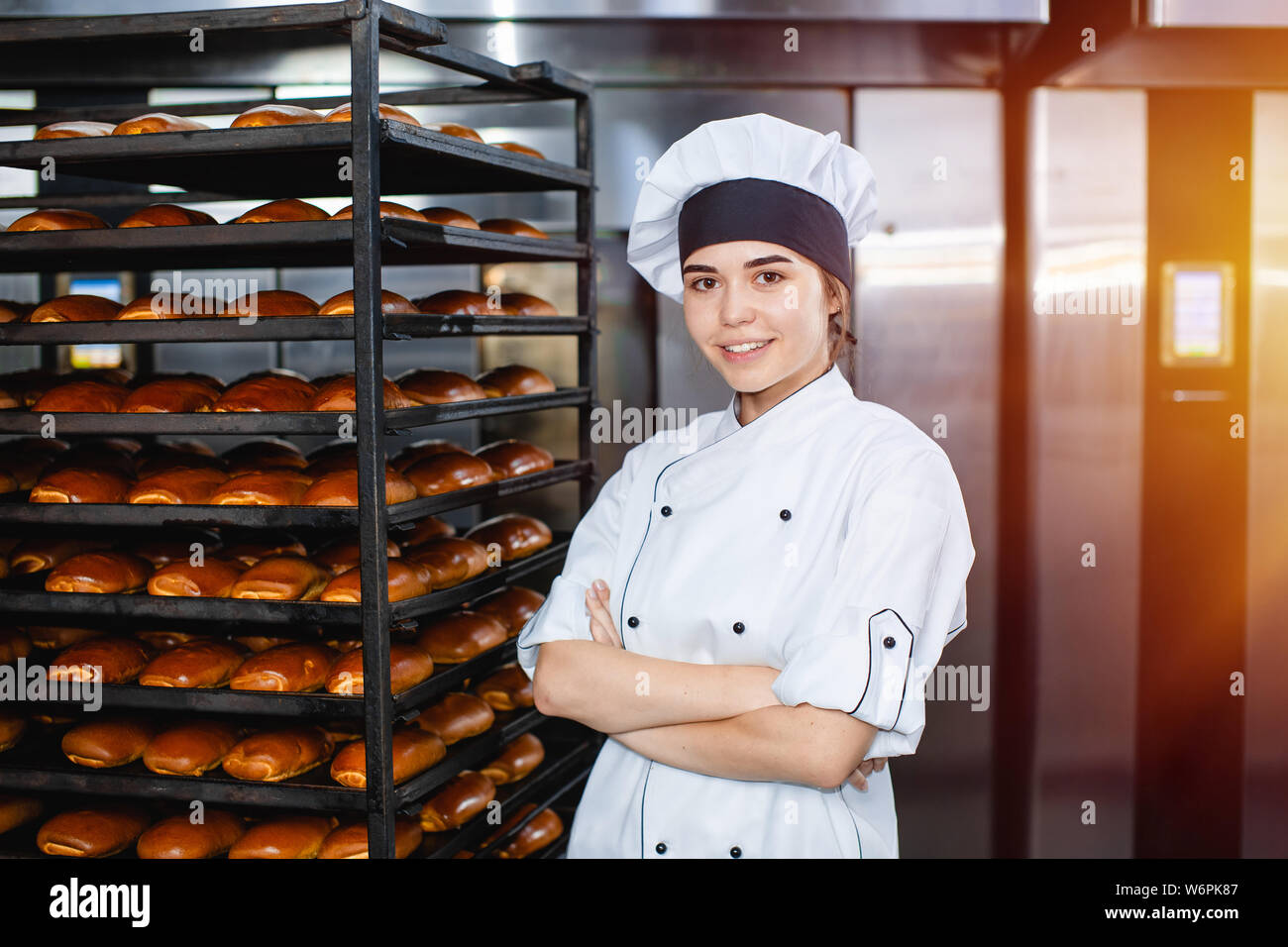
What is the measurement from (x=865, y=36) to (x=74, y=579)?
2.27 meters

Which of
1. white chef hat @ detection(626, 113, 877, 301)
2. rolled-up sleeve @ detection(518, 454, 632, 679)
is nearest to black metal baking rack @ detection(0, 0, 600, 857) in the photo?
rolled-up sleeve @ detection(518, 454, 632, 679)

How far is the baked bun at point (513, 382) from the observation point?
7.28ft

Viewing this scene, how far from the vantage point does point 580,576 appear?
1.63m

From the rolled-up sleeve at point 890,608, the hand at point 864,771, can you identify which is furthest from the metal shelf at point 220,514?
the hand at point 864,771

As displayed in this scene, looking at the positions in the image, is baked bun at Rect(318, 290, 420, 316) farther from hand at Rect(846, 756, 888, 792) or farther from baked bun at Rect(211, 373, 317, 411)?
hand at Rect(846, 756, 888, 792)

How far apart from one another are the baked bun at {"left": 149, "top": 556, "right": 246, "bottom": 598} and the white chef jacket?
57cm

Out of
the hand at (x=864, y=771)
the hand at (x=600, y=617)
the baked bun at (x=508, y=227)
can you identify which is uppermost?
the baked bun at (x=508, y=227)

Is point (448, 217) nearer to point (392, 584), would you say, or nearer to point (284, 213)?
point (284, 213)

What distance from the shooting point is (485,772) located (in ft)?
6.79

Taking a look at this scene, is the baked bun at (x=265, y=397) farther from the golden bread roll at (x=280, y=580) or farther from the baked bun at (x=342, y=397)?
the golden bread roll at (x=280, y=580)

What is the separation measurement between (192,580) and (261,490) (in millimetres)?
208

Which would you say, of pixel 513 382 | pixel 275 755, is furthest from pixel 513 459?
pixel 275 755

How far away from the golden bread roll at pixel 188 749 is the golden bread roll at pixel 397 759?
0.68 feet
